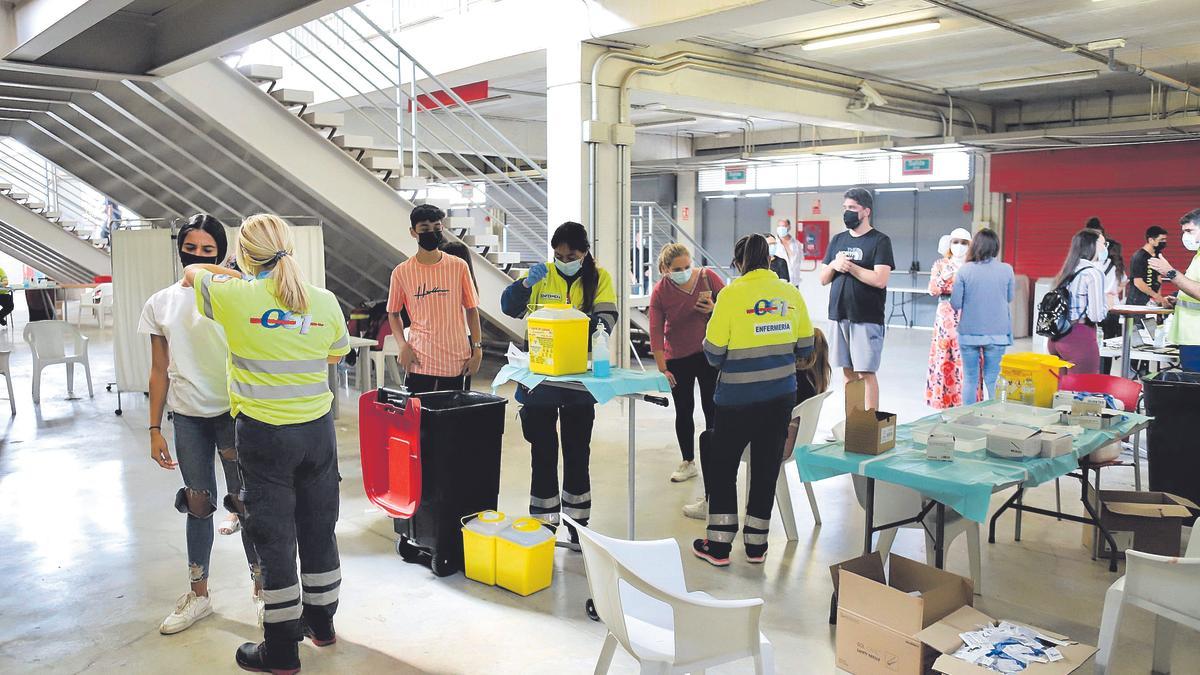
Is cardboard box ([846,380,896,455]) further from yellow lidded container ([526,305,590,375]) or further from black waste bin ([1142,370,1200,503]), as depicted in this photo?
black waste bin ([1142,370,1200,503])

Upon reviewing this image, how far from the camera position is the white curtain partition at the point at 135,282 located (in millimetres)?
7613

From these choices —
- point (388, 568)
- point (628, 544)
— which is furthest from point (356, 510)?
point (628, 544)

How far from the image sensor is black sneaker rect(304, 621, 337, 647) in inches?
131

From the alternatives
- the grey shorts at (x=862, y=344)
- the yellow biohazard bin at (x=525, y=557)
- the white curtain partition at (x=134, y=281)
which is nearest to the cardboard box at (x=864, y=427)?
the yellow biohazard bin at (x=525, y=557)

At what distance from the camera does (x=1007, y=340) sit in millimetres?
6145

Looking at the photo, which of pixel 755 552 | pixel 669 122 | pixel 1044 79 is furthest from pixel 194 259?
pixel 669 122

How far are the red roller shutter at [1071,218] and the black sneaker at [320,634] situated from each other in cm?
1253

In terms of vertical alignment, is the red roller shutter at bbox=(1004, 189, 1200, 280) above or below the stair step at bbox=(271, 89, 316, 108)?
below

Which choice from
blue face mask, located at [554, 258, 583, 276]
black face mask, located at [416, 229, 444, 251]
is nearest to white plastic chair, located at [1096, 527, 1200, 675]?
blue face mask, located at [554, 258, 583, 276]

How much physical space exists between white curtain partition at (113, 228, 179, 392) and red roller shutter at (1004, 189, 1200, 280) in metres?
11.8

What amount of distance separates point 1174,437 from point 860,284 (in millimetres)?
2035

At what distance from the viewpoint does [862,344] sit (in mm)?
5965

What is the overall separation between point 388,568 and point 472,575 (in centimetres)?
43

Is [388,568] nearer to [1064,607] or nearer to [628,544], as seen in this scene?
[628,544]
